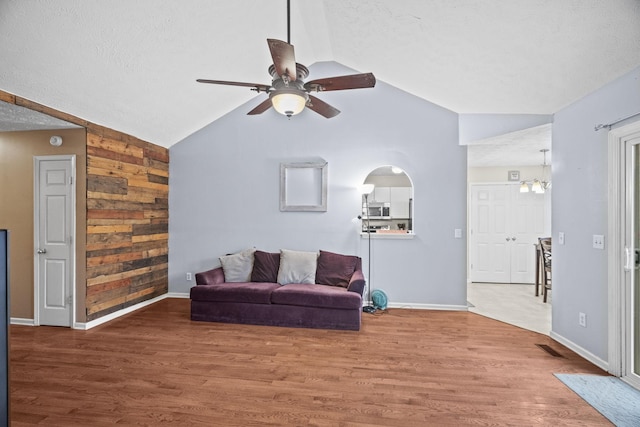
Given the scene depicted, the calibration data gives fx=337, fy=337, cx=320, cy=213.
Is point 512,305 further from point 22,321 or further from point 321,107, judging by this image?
point 22,321

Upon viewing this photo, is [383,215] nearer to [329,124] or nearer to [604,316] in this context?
[329,124]

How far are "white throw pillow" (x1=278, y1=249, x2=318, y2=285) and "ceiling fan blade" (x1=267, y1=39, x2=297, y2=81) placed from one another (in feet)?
9.16

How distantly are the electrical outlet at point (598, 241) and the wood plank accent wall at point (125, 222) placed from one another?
5354mm

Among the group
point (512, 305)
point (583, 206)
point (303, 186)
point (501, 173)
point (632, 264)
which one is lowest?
point (512, 305)

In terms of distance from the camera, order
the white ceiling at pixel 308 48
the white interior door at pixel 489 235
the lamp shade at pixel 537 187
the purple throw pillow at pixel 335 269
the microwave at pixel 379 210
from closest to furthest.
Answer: the white ceiling at pixel 308 48 < the purple throw pillow at pixel 335 269 < the lamp shade at pixel 537 187 < the microwave at pixel 379 210 < the white interior door at pixel 489 235

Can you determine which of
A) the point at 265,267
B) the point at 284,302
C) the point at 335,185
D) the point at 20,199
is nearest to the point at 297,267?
the point at 265,267

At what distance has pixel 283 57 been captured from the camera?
2164 mm

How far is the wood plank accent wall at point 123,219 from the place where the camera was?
4.08m

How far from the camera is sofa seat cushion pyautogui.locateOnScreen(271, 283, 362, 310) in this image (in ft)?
13.0

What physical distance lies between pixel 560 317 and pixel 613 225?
1.27 meters

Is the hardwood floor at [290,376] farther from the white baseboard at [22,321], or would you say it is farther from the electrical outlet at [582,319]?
the electrical outlet at [582,319]

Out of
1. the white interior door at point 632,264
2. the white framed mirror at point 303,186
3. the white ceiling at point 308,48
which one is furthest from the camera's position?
the white framed mirror at point 303,186

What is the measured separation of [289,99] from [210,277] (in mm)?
2921

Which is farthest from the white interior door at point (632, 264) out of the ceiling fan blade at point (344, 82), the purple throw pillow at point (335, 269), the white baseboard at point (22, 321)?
the white baseboard at point (22, 321)
